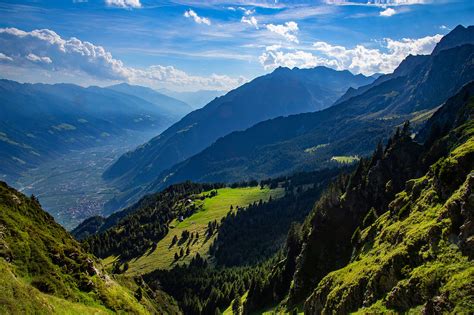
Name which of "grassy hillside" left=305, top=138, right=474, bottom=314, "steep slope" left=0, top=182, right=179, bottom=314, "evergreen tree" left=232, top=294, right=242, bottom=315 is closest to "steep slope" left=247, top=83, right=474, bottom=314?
"grassy hillside" left=305, top=138, right=474, bottom=314

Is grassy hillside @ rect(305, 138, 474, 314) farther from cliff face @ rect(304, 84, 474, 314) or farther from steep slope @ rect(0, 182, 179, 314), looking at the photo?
steep slope @ rect(0, 182, 179, 314)

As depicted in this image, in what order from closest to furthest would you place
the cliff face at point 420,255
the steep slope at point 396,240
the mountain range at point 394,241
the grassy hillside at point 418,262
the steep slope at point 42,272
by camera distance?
the grassy hillside at point 418,262 → the cliff face at point 420,255 → the steep slope at point 396,240 → the mountain range at point 394,241 → the steep slope at point 42,272

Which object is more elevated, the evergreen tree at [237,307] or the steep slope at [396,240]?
the steep slope at [396,240]

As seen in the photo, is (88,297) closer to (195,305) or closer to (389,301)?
(389,301)

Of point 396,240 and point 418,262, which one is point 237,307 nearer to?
point 396,240

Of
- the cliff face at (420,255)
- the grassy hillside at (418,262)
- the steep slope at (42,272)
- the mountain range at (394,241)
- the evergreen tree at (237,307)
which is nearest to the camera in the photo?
the grassy hillside at (418,262)

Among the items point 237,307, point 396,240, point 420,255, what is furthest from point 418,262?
point 237,307

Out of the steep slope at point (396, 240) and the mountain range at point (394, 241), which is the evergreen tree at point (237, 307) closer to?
the mountain range at point (394, 241)

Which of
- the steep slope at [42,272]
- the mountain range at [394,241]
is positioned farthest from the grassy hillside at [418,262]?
the steep slope at [42,272]
